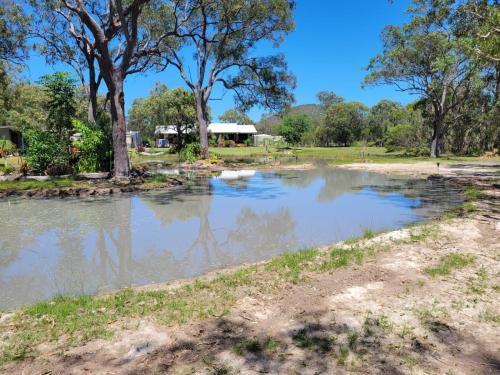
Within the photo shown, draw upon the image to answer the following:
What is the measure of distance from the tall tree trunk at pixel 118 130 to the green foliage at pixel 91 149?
1.24 metres

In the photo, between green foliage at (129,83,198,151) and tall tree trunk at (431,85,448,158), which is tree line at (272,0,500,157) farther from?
green foliage at (129,83,198,151)

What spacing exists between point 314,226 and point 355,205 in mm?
3229

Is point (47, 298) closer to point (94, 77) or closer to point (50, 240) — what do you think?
point (50, 240)

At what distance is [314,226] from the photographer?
9.03 meters

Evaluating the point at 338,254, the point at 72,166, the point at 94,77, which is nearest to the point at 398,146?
the point at 94,77

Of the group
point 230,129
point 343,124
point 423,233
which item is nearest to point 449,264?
point 423,233

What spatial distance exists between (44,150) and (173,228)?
385 inches

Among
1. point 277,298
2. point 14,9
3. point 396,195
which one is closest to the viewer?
point 277,298

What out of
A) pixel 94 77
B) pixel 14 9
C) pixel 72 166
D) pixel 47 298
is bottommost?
pixel 47 298

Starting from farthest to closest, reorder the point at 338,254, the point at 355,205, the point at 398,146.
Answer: the point at 398,146 < the point at 355,205 < the point at 338,254

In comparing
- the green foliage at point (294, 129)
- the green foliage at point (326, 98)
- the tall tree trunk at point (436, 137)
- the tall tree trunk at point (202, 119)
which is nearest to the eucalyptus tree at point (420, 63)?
the tall tree trunk at point (436, 137)

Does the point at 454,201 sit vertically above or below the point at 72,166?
below

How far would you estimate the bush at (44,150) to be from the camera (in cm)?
1580

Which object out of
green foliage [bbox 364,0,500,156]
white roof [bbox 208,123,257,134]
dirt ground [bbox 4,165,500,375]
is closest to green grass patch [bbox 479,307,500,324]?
dirt ground [bbox 4,165,500,375]
